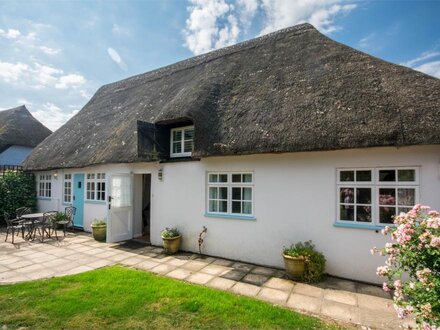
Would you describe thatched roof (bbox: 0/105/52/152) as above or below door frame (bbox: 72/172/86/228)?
above

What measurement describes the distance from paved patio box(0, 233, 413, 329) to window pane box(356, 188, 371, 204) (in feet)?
5.90

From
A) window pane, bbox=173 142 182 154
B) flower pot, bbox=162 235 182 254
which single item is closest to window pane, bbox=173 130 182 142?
window pane, bbox=173 142 182 154

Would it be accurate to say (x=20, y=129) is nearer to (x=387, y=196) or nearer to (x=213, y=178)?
(x=213, y=178)

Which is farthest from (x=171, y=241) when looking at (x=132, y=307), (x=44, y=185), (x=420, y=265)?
(x=44, y=185)

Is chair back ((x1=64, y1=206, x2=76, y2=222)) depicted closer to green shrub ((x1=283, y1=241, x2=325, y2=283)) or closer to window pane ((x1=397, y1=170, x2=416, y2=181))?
green shrub ((x1=283, y1=241, x2=325, y2=283))

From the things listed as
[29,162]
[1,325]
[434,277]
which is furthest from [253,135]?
[29,162]

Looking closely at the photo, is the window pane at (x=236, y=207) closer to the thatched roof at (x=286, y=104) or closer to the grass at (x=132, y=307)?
the thatched roof at (x=286, y=104)

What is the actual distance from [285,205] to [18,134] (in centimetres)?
2173

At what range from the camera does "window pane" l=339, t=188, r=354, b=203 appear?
6.00 meters

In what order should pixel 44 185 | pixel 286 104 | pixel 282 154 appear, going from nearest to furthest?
1. pixel 282 154
2. pixel 286 104
3. pixel 44 185

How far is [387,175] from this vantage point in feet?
18.6

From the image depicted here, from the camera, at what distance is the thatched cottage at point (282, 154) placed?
5.51 metres

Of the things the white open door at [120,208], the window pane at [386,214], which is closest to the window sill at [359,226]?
the window pane at [386,214]

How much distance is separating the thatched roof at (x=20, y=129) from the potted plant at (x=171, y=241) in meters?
17.9
